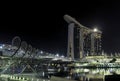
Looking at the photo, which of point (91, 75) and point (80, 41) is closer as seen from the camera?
point (91, 75)

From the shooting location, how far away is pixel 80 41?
506 ft

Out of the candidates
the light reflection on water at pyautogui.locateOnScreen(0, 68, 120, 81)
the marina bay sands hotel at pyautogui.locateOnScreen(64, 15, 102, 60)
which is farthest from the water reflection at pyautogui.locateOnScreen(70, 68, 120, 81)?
the marina bay sands hotel at pyautogui.locateOnScreen(64, 15, 102, 60)

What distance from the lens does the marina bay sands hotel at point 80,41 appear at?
151988 mm

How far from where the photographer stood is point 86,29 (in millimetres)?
163625

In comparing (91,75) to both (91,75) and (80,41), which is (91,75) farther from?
(80,41)

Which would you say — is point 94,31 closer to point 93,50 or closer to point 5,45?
point 93,50

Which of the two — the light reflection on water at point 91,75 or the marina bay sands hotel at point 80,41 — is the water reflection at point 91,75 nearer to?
the light reflection on water at point 91,75

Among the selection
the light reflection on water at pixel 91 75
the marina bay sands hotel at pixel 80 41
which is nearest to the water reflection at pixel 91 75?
the light reflection on water at pixel 91 75

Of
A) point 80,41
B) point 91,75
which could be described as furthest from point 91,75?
point 80,41

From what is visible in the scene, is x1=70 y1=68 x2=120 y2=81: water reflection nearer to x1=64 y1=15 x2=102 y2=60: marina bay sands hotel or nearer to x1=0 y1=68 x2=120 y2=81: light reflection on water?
x1=0 y1=68 x2=120 y2=81: light reflection on water

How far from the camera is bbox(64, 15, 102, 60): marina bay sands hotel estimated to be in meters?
152

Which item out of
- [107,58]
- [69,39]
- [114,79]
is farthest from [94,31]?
[114,79]

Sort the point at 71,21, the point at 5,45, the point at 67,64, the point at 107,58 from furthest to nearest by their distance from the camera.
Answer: the point at 71,21 → the point at 107,58 → the point at 67,64 → the point at 5,45

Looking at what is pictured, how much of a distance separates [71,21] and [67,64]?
50489mm
